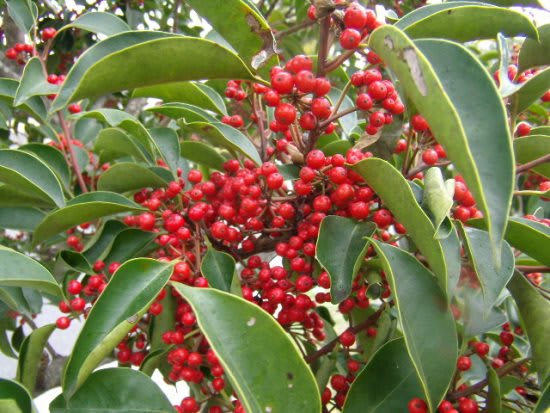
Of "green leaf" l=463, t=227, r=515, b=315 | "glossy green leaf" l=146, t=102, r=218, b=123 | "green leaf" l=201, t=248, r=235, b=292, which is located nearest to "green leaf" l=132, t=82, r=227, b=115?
"glossy green leaf" l=146, t=102, r=218, b=123

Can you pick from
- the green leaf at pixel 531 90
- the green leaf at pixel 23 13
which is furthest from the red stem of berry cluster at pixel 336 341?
the green leaf at pixel 23 13

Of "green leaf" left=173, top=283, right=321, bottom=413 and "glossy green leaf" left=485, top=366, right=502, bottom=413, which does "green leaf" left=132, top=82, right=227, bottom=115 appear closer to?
"green leaf" left=173, top=283, right=321, bottom=413

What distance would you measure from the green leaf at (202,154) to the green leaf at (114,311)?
0.41 metres

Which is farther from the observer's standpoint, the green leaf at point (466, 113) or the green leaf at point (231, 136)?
the green leaf at point (231, 136)

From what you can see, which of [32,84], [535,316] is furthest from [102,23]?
[535,316]

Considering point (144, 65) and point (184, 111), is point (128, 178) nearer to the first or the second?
point (184, 111)

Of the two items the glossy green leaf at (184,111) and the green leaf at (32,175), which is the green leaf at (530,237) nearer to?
the glossy green leaf at (184,111)

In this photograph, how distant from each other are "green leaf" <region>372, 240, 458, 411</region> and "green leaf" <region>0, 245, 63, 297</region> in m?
0.53

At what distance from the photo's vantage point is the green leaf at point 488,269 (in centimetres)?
71

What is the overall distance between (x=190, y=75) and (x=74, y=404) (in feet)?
1.78

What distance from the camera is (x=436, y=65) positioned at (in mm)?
612

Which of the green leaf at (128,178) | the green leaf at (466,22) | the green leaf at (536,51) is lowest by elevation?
the green leaf at (128,178)

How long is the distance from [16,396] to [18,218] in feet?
2.11

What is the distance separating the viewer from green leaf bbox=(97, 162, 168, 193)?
3.70 ft
